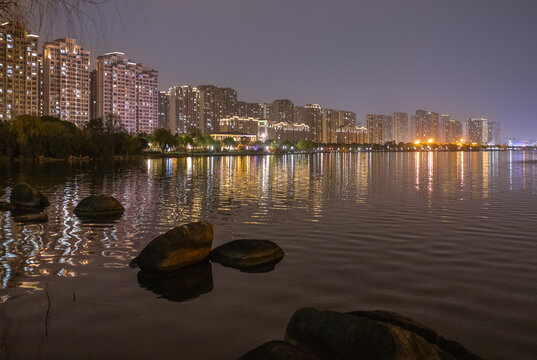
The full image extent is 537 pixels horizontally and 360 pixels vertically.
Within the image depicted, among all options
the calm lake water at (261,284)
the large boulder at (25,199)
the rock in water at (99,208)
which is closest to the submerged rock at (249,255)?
the calm lake water at (261,284)

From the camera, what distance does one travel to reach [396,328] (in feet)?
20.3

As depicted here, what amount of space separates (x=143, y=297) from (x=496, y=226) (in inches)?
580

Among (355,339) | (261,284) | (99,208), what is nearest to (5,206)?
(99,208)

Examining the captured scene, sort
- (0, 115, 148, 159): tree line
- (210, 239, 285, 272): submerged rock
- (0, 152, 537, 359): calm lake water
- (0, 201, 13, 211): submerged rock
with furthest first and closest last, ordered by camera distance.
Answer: (0, 115, 148, 159): tree line, (0, 201, 13, 211): submerged rock, (210, 239, 285, 272): submerged rock, (0, 152, 537, 359): calm lake water

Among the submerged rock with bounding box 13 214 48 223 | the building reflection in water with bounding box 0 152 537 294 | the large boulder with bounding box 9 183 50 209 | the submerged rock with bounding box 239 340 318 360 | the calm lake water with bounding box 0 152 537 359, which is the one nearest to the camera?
the submerged rock with bounding box 239 340 318 360

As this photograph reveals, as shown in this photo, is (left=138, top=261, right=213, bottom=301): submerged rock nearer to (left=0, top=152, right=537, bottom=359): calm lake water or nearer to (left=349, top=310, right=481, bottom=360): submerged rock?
(left=0, top=152, right=537, bottom=359): calm lake water

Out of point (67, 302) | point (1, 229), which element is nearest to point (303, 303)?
point (67, 302)

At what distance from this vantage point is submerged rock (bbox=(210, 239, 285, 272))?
504 inches

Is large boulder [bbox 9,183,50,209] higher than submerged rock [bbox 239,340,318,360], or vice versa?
large boulder [bbox 9,183,50,209]

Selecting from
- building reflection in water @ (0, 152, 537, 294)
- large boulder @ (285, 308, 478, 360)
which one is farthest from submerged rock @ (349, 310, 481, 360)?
building reflection in water @ (0, 152, 537, 294)

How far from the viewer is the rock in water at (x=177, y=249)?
12.1m

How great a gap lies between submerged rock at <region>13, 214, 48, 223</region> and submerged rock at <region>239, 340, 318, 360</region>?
17033mm

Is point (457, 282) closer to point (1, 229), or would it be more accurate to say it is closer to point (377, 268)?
point (377, 268)

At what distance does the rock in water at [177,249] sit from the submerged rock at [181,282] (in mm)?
195
